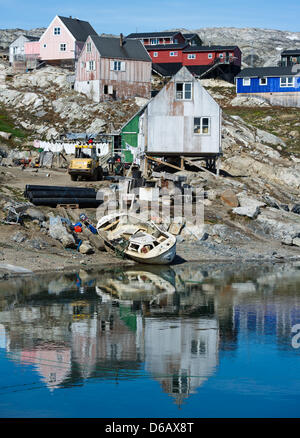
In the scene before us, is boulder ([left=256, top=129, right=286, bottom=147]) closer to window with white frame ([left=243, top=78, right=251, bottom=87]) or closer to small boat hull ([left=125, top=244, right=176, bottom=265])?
A: window with white frame ([left=243, top=78, right=251, bottom=87])

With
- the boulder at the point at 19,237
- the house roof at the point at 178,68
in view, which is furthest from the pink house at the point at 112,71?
the boulder at the point at 19,237

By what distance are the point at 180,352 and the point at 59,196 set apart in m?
21.5

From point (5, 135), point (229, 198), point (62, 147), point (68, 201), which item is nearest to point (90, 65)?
point (5, 135)

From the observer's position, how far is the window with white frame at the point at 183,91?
49.8m

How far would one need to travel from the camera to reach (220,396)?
18.4 m

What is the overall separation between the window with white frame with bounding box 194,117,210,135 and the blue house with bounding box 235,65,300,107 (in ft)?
121

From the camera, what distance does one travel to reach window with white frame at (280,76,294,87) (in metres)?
84.8

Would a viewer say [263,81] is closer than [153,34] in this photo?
Yes

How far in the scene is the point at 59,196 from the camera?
41.9 meters

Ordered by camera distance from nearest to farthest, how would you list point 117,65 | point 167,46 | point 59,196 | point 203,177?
point 59,196, point 203,177, point 117,65, point 167,46

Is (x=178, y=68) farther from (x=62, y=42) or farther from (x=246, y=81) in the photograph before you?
(x=62, y=42)

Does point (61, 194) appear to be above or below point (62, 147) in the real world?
below

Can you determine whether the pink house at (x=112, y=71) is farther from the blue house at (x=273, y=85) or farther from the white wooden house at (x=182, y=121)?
the white wooden house at (x=182, y=121)
